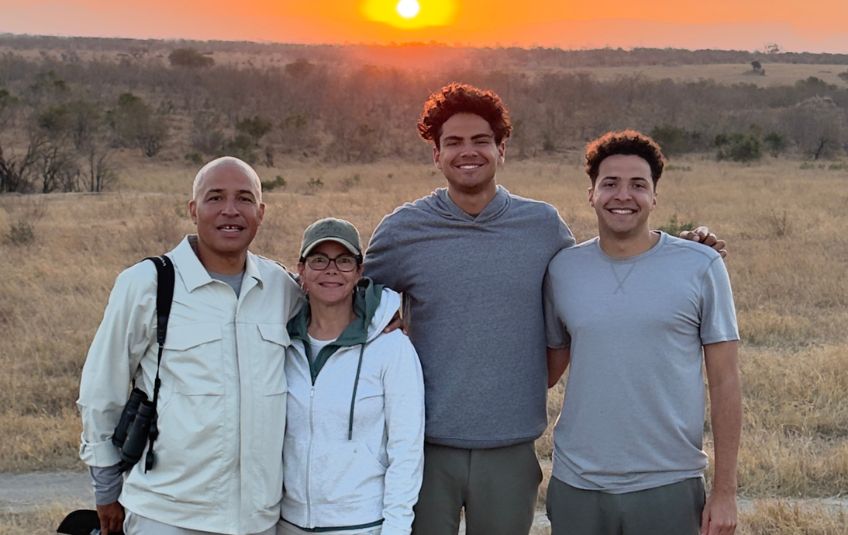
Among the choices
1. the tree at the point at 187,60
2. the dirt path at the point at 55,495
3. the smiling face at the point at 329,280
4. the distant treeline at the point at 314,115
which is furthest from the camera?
the tree at the point at 187,60

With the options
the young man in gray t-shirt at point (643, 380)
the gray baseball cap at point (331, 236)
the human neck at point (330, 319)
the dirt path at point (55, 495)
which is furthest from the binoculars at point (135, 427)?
the dirt path at point (55, 495)

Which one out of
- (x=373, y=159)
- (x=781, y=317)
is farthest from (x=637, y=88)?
(x=781, y=317)

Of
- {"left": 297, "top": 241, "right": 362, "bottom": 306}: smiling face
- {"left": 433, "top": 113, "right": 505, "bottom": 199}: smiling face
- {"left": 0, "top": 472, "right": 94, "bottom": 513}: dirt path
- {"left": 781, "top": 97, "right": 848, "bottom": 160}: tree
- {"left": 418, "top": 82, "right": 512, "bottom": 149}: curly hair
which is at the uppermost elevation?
{"left": 781, "top": 97, "right": 848, "bottom": 160}: tree

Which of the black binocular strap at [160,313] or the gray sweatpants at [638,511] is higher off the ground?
the black binocular strap at [160,313]

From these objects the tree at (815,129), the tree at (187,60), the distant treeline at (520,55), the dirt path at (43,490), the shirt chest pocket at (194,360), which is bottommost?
the dirt path at (43,490)

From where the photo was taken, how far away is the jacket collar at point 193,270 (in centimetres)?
268

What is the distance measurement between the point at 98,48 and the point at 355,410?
3556 inches

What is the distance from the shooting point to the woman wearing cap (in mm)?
2734

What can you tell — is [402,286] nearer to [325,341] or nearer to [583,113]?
[325,341]

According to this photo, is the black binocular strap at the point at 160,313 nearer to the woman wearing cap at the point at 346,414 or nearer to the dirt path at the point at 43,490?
the woman wearing cap at the point at 346,414

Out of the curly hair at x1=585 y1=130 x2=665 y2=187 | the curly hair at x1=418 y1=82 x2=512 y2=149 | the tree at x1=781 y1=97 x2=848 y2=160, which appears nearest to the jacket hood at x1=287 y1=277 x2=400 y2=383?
the curly hair at x1=418 y1=82 x2=512 y2=149

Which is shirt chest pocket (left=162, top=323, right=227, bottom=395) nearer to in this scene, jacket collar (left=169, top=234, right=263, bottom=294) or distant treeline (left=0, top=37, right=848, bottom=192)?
jacket collar (left=169, top=234, right=263, bottom=294)

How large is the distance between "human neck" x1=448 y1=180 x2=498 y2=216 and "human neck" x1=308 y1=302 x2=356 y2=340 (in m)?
0.59

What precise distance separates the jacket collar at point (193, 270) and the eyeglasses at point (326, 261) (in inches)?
6.5
